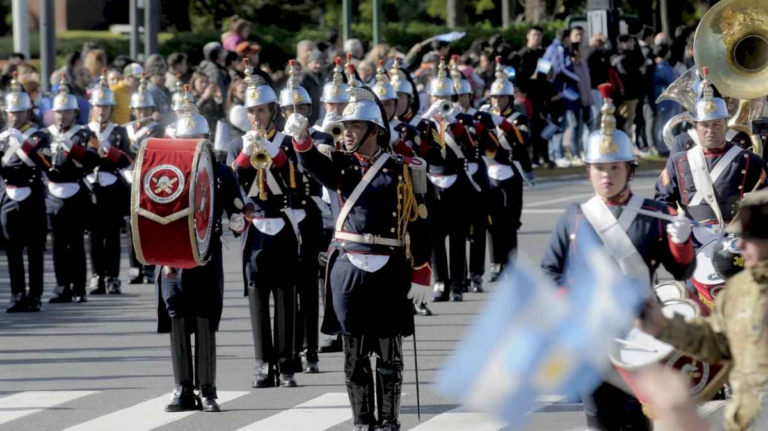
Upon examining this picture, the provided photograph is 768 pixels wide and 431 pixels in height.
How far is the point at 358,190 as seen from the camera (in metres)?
9.70

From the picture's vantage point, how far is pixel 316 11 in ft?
177

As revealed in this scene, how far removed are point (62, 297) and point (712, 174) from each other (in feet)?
23.6

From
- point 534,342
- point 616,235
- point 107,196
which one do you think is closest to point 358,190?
point 616,235

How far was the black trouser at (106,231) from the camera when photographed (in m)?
16.8

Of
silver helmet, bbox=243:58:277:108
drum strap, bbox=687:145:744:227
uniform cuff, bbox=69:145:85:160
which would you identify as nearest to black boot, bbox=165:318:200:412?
silver helmet, bbox=243:58:277:108

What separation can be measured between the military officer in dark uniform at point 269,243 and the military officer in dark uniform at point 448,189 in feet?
14.2

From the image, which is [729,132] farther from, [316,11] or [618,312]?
[316,11]

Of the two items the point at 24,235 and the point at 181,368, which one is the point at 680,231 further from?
the point at 24,235

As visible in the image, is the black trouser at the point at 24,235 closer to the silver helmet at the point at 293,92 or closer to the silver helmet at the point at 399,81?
the silver helmet at the point at 399,81

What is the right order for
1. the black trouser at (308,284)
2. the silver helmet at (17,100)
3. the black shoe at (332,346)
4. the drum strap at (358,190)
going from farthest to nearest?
the silver helmet at (17,100) → the black shoe at (332,346) → the black trouser at (308,284) → the drum strap at (358,190)

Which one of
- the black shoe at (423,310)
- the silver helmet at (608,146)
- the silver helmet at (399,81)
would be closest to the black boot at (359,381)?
the silver helmet at (608,146)

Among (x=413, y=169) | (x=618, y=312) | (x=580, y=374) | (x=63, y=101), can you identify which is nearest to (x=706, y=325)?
(x=618, y=312)

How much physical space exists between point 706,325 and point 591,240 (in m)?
1.48

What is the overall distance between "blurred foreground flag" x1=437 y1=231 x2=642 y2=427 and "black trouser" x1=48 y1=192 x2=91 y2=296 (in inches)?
358
